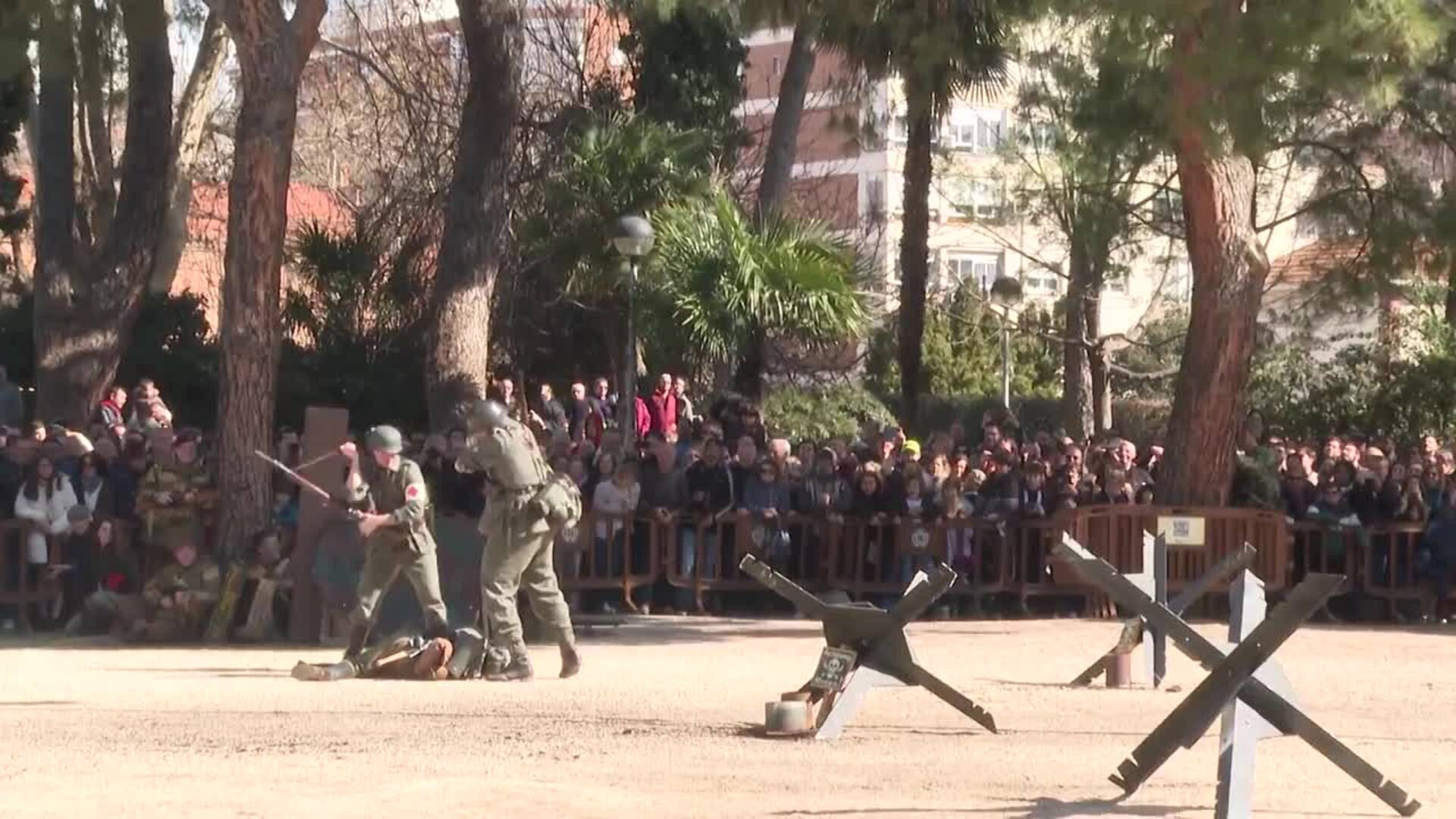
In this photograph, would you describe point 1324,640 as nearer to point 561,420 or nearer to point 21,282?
point 561,420

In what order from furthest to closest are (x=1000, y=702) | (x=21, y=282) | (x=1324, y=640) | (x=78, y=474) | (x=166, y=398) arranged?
1. (x=21, y=282)
2. (x=166, y=398)
3. (x=78, y=474)
4. (x=1324, y=640)
5. (x=1000, y=702)

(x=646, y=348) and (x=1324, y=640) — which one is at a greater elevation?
(x=646, y=348)

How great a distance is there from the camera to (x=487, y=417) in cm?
1409

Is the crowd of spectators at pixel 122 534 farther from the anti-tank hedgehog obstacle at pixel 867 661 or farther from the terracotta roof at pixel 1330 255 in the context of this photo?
the terracotta roof at pixel 1330 255

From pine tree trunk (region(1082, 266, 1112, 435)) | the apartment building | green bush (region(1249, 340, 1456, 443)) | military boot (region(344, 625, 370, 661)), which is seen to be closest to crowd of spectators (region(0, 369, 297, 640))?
military boot (region(344, 625, 370, 661))

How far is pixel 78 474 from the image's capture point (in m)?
18.9

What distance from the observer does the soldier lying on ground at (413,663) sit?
14.6 m

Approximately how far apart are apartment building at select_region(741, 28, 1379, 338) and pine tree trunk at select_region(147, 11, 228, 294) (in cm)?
710

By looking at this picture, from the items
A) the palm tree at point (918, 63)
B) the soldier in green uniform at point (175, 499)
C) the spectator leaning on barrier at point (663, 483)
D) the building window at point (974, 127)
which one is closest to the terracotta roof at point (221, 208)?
the palm tree at point (918, 63)

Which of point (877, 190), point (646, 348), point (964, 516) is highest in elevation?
point (877, 190)

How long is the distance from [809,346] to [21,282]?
12.8m

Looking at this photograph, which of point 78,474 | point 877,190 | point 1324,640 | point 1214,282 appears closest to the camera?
point 1324,640

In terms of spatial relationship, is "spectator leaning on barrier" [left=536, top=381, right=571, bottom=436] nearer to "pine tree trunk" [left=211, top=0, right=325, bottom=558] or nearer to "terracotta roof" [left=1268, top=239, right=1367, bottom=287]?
"pine tree trunk" [left=211, top=0, right=325, bottom=558]

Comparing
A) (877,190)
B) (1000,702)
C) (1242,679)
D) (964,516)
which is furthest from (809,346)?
(877,190)
